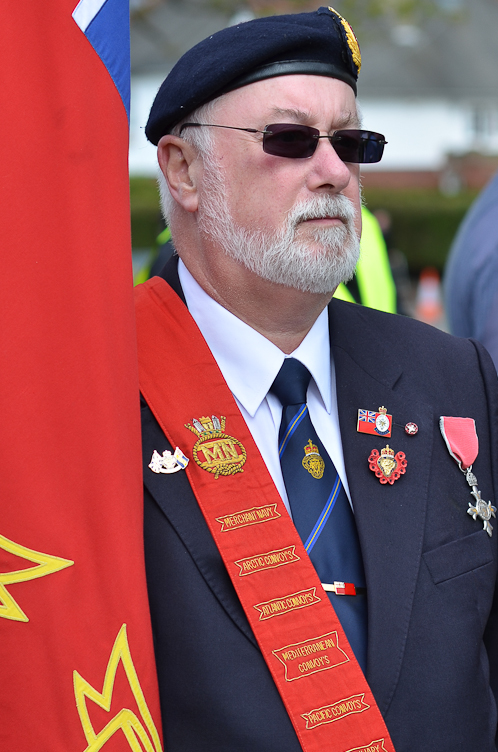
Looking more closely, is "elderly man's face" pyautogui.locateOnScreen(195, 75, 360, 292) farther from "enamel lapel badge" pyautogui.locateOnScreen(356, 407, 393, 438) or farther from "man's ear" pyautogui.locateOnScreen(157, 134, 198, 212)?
"enamel lapel badge" pyautogui.locateOnScreen(356, 407, 393, 438)

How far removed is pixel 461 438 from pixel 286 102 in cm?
90

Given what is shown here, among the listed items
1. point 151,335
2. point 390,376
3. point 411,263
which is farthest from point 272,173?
point 411,263

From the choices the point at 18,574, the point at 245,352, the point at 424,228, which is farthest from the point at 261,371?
the point at 424,228

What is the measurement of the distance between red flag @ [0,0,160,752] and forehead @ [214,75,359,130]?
49 cm

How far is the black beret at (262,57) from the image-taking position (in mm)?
2020

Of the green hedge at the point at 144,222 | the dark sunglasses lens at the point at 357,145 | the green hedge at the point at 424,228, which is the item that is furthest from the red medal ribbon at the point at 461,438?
the green hedge at the point at 424,228

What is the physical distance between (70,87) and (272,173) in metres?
0.63

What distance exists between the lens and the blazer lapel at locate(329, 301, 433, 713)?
6.27 feet

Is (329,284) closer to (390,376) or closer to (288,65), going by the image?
(390,376)

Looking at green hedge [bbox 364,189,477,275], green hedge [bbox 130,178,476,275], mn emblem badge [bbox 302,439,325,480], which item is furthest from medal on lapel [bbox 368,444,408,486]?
green hedge [bbox 364,189,477,275]

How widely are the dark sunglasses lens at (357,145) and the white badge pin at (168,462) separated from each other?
0.79 metres

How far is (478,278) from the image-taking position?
10.6 feet

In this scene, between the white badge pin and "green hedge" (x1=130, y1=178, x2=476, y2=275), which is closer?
the white badge pin

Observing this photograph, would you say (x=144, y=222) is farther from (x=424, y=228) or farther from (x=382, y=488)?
(x=382, y=488)
